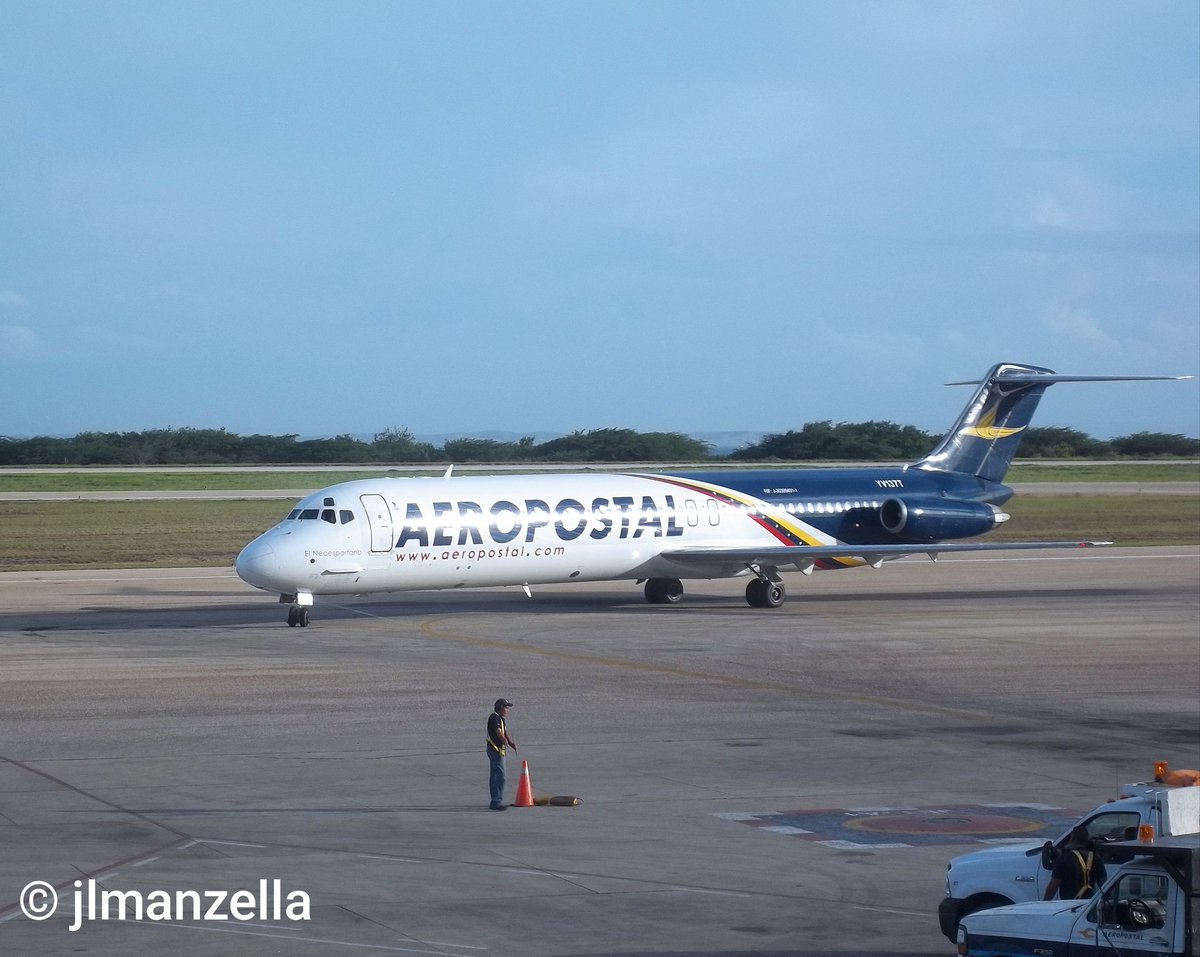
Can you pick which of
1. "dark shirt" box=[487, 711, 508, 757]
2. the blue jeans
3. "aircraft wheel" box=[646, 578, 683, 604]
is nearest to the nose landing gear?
"aircraft wheel" box=[646, 578, 683, 604]

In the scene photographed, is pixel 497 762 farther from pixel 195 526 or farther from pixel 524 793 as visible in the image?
pixel 195 526

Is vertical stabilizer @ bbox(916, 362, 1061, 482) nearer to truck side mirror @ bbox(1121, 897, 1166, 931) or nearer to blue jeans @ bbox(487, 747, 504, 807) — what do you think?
blue jeans @ bbox(487, 747, 504, 807)

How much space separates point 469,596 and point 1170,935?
110 feet

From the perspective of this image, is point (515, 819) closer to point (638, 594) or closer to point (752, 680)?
point (752, 680)

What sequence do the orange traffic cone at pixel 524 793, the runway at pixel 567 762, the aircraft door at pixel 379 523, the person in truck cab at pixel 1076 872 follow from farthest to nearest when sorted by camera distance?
the aircraft door at pixel 379 523 → the orange traffic cone at pixel 524 793 → the runway at pixel 567 762 → the person in truck cab at pixel 1076 872

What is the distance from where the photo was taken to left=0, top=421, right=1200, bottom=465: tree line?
119m

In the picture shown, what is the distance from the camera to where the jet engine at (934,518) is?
40062 mm

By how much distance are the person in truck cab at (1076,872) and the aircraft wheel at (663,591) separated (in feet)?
95.3

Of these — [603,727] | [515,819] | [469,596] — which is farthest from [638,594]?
[515,819]

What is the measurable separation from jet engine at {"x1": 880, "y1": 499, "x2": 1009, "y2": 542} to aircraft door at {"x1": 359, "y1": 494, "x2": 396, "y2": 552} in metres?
14.0

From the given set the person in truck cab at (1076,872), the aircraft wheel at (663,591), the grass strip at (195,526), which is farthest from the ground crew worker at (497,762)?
the grass strip at (195,526)

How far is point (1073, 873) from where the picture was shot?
10.3 metres

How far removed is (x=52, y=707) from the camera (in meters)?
22.6

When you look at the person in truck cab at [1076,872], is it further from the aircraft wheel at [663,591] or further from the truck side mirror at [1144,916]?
the aircraft wheel at [663,591]
